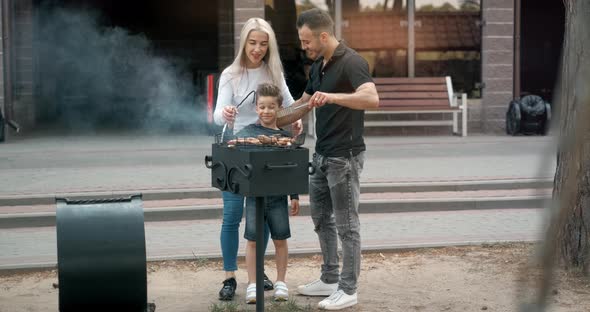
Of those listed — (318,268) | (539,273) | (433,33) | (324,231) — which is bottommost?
(318,268)

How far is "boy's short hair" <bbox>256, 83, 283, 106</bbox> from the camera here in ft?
17.4

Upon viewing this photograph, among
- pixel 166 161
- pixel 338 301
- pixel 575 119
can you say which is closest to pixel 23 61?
pixel 166 161

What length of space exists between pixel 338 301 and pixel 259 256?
80 centimetres

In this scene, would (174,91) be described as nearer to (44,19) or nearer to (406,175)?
(44,19)

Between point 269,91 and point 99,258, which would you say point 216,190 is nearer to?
point 269,91

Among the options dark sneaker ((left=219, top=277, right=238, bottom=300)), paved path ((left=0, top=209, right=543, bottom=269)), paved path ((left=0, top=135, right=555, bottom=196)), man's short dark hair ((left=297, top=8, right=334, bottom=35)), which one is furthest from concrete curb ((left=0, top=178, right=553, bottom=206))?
man's short dark hair ((left=297, top=8, right=334, bottom=35))

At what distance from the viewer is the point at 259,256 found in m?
4.90

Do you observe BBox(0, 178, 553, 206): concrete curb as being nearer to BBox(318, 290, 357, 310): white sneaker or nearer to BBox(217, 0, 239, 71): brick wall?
BBox(318, 290, 357, 310): white sneaker

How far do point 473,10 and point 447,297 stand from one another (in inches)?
484

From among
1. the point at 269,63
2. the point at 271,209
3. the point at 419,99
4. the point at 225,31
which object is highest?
the point at 225,31

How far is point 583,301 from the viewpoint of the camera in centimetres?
571

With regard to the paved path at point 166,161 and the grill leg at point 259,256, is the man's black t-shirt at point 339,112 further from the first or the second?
the paved path at point 166,161

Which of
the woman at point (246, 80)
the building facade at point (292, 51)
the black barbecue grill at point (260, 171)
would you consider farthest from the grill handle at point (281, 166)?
the building facade at point (292, 51)

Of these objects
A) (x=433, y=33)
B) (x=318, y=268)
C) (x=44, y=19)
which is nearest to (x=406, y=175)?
(x=318, y=268)
